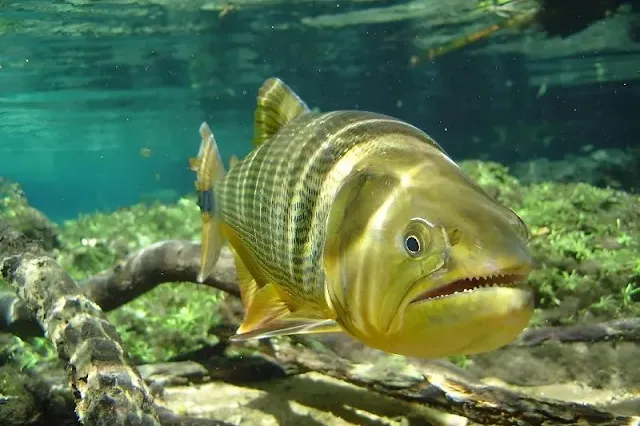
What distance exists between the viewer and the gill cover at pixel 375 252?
1.53 metres

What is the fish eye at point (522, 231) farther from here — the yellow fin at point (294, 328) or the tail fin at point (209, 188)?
the tail fin at point (209, 188)

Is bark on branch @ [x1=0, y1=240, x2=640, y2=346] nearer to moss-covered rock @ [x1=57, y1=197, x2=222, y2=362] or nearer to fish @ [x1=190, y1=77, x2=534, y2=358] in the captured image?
moss-covered rock @ [x1=57, y1=197, x2=222, y2=362]

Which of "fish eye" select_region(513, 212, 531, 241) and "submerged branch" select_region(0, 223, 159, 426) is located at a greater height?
"fish eye" select_region(513, 212, 531, 241)

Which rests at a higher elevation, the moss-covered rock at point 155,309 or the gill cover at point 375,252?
the gill cover at point 375,252

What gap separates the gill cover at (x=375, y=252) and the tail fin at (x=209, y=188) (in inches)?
56.7

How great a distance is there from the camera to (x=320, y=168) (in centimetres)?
210

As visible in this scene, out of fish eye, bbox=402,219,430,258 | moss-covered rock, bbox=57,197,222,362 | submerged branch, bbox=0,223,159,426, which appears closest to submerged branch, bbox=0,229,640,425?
submerged branch, bbox=0,223,159,426

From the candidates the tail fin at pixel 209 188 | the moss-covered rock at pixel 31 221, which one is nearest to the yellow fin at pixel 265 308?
the tail fin at pixel 209 188

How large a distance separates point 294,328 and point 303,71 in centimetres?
2807

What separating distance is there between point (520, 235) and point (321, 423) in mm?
2970

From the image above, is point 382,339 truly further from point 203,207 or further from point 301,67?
point 301,67

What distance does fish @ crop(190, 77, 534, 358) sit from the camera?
1488 millimetres

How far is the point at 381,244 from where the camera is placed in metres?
1.60

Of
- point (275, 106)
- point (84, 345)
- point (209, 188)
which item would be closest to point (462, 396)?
point (209, 188)
